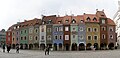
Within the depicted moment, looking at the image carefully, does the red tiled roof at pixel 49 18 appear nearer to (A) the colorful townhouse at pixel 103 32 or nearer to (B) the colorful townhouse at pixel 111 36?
(A) the colorful townhouse at pixel 103 32

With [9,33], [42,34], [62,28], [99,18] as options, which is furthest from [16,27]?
[99,18]

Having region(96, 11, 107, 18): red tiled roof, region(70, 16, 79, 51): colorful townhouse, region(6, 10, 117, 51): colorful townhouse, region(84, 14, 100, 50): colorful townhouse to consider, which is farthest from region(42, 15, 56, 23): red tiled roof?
region(96, 11, 107, 18): red tiled roof

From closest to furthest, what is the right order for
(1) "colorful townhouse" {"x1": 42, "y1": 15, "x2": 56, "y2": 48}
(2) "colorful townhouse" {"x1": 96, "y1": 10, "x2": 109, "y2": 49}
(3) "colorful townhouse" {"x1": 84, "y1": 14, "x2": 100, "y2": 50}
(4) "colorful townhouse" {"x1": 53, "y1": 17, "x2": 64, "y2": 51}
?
(3) "colorful townhouse" {"x1": 84, "y1": 14, "x2": 100, "y2": 50} < (4) "colorful townhouse" {"x1": 53, "y1": 17, "x2": 64, "y2": 51} < (2) "colorful townhouse" {"x1": 96, "y1": 10, "x2": 109, "y2": 49} < (1) "colorful townhouse" {"x1": 42, "y1": 15, "x2": 56, "y2": 48}

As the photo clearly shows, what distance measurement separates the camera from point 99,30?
264 feet

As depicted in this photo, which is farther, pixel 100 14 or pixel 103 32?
pixel 100 14

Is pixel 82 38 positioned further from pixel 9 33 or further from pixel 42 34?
pixel 9 33

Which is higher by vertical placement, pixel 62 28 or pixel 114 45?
pixel 62 28

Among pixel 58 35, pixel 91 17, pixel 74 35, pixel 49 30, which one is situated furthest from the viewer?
pixel 49 30

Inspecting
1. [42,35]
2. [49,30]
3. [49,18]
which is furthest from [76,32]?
[42,35]

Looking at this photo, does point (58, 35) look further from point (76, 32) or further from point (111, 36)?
point (111, 36)

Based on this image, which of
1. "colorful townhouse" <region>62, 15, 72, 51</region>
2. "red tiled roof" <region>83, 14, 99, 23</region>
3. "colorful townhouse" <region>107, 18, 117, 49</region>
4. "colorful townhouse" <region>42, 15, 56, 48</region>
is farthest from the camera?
"colorful townhouse" <region>42, 15, 56, 48</region>

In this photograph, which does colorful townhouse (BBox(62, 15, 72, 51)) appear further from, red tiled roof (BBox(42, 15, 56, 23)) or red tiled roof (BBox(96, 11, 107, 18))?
red tiled roof (BBox(96, 11, 107, 18))

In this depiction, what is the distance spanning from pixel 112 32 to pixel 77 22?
12.1 m

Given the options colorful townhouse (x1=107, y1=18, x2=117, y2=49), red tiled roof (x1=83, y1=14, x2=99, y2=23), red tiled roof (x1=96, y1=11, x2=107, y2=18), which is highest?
red tiled roof (x1=96, y1=11, x2=107, y2=18)
